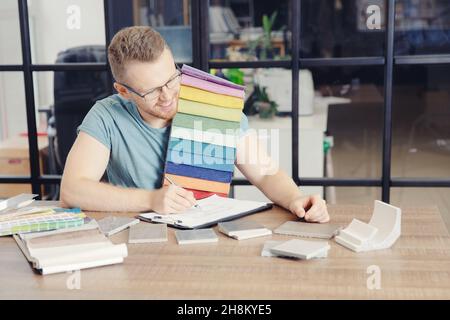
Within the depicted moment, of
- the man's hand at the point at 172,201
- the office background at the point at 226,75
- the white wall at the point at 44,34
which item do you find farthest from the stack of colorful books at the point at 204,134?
the white wall at the point at 44,34

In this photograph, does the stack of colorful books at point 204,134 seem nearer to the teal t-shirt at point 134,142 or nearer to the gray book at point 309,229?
the teal t-shirt at point 134,142

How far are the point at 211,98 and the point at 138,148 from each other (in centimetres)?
28

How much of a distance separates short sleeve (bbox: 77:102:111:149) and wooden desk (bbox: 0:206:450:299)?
53 cm

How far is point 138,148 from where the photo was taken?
1916mm

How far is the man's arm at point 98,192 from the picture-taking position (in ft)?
5.33

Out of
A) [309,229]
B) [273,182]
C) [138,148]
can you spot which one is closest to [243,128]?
[273,182]

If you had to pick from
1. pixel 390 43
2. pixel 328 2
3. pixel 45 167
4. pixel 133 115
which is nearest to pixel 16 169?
pixel 45 167

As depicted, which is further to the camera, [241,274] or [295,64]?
[295,64]

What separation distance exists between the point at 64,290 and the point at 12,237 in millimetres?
413

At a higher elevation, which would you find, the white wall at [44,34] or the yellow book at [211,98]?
the white wall at [44,34]

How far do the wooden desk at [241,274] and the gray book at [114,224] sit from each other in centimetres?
6

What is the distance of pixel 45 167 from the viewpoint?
290cm

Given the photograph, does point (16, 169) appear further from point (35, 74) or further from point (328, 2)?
point (328, 2)

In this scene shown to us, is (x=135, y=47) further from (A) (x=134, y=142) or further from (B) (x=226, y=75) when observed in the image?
(B) (x=226, y=75)
